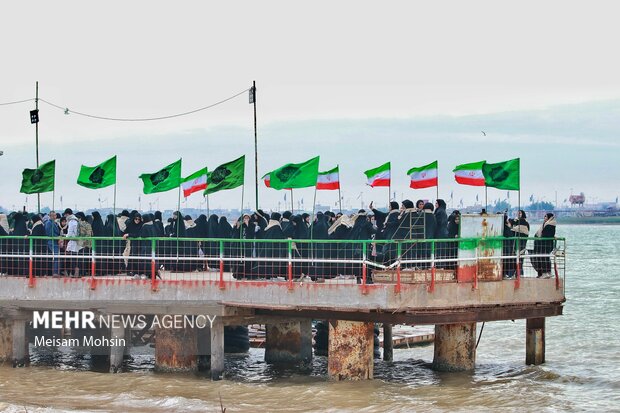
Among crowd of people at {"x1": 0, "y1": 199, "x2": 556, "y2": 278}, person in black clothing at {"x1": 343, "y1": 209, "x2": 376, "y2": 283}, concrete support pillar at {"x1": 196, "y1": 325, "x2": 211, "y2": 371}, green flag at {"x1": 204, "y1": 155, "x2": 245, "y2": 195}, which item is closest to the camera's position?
crowd of people at {"x1": 0, "y1": 199, "x2": 556, "y2": 278}

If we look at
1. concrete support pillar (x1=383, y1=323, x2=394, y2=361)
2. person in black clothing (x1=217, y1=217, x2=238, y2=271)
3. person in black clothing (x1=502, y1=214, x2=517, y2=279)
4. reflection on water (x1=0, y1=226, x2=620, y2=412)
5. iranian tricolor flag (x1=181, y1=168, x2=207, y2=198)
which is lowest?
reflection on water (x1=0, y1=226, x2=620, y2=412)

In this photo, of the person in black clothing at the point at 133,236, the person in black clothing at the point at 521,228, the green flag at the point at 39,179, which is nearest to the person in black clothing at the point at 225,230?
the person in black clothing at the point at 133,236

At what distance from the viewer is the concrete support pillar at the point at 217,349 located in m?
25.8

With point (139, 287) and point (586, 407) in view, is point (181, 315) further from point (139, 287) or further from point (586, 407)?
point (586, 407)

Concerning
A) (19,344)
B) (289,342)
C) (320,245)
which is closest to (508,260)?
(320,245)

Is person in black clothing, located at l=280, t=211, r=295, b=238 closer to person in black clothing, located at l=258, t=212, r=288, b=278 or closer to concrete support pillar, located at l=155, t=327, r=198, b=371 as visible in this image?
person in black clothing, located at l=258, t=212, r=288, b=278

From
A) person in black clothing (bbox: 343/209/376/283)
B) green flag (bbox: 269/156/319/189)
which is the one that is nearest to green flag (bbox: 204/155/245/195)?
green flag (bbox: 269/156/319/189)

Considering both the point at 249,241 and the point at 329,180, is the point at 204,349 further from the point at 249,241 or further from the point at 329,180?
the point at 329,180

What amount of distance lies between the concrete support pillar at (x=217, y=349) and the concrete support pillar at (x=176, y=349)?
0.87 metres

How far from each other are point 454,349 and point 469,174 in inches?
162

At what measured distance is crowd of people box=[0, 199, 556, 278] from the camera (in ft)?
86.3

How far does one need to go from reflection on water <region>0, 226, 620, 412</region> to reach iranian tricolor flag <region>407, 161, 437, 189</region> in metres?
4.51

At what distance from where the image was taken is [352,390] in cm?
2516

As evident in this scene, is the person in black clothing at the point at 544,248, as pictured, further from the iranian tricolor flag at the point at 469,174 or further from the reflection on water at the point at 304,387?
the reflection on water at the point at 304,387
